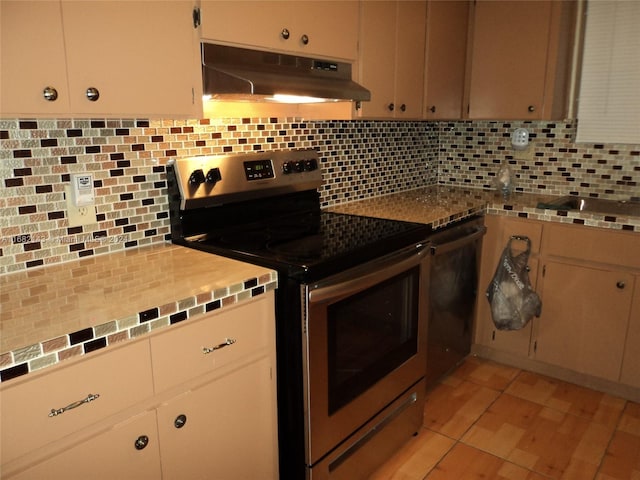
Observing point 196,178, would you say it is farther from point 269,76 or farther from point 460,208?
point 460,208

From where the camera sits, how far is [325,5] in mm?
1916

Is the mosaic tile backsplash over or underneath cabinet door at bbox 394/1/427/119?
underneath

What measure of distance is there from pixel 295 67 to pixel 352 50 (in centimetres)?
36

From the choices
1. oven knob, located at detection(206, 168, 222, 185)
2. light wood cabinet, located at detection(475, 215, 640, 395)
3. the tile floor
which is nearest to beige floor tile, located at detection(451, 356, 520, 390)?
the tile floor

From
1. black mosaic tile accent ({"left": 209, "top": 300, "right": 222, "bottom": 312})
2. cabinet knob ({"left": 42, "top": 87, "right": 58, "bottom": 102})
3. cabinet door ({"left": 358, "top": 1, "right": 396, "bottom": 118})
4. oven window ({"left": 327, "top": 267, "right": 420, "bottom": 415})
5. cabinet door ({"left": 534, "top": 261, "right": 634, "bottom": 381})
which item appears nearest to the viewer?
cabinet knob ({"left": 42, "top": 87, "right": 58, "bottom": 102})

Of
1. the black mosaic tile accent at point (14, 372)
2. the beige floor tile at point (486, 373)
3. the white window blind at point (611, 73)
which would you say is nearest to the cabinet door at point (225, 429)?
the black mosaic tile accent at point (14, 372)

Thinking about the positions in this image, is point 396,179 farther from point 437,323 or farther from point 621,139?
point 621,139

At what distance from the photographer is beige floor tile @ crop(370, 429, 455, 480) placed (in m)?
1.96

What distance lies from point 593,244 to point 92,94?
2.17 meters

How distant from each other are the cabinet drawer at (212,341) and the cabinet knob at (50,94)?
0.61m

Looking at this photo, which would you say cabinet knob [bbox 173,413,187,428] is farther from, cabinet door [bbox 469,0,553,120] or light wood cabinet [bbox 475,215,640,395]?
cabinet door [bbox 469,0,553,120]

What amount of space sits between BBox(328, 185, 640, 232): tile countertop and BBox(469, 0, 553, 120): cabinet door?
458 millimetres

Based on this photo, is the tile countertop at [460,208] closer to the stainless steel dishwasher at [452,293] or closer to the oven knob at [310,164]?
the stainless steel dishwasher at [452,293]

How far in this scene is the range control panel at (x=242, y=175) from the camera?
5.81 ft
